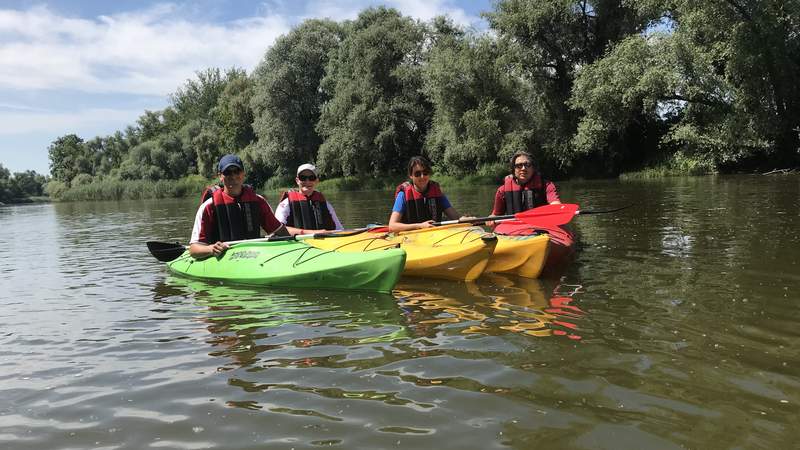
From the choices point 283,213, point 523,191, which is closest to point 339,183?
point 283,213

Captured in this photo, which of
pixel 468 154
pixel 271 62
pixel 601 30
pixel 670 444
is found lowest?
pixel 670 444

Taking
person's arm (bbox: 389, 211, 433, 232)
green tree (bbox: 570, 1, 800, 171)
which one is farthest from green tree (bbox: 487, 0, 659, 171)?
person's arm (bbox: 389, 211, 433, 232)

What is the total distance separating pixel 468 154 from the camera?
26.4m

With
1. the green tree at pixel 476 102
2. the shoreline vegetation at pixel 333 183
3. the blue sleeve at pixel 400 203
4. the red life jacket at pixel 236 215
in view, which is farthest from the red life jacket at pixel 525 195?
the green tree at pixel 476 102

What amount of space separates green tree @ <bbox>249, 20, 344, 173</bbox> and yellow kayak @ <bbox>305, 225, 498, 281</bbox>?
30068 mm

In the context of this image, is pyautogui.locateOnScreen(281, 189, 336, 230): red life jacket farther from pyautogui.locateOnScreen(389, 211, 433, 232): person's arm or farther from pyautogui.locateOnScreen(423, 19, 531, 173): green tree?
pyautogui.locateOnScreen(423, 19, 531, 173): green tree

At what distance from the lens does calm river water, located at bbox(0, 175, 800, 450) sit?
2.69m

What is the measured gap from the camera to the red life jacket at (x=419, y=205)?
23.7 ft

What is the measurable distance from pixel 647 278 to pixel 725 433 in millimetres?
3240

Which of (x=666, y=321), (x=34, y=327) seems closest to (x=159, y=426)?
(x=34, y=327)

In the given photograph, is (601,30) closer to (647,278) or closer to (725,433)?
(647,278)

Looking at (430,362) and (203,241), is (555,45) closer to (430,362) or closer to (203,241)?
(203,241)

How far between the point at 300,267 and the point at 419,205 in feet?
6.35

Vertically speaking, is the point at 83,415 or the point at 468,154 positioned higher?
the point at 468,154
